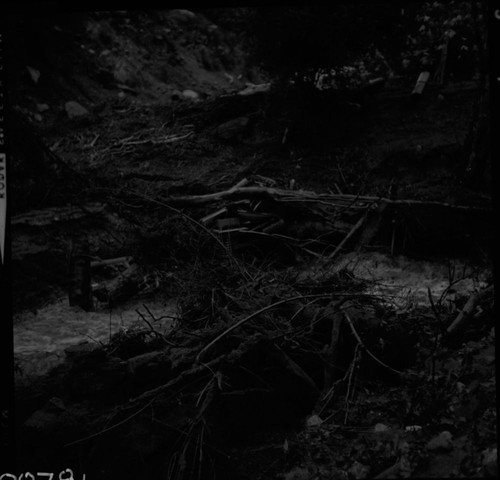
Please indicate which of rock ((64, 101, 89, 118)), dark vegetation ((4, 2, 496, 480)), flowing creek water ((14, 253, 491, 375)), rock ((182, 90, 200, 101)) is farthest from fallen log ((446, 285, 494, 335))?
rock ((182, 90, 200, 101))

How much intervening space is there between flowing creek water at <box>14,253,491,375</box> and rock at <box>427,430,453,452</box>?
1.12 meters

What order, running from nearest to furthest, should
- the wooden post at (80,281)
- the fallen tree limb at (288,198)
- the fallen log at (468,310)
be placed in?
the fallen log at (468,310), the wooden post at (80,281), the fallen tree limb at (288,198)

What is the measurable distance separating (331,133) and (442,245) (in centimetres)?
227

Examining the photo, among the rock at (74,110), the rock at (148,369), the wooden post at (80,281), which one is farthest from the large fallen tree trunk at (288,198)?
the rock at (74,110)

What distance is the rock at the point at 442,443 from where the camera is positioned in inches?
95.7

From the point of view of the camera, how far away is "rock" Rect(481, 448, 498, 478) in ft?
7.45

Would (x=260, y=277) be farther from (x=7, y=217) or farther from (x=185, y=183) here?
(x=185, y=183)

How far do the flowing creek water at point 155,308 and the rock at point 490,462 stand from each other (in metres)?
1.19

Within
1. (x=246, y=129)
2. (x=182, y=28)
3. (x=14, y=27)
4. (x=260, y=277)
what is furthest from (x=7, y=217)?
(x=182, y=28)

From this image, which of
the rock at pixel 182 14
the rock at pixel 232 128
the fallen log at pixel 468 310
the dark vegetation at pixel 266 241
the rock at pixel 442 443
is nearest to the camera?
the rock at pixel 442 443

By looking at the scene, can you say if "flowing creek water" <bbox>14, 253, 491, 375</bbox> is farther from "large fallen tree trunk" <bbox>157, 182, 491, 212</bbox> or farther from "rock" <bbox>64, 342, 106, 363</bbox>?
"large fallen tree trunk" <bbox>157, 182, 491, 212</bbox>

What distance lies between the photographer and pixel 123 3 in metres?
2.66

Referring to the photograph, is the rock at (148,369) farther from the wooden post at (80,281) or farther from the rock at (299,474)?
the wooden post at (80,281)

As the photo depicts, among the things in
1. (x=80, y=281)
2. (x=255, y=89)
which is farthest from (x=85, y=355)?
(x=255, y=89)
